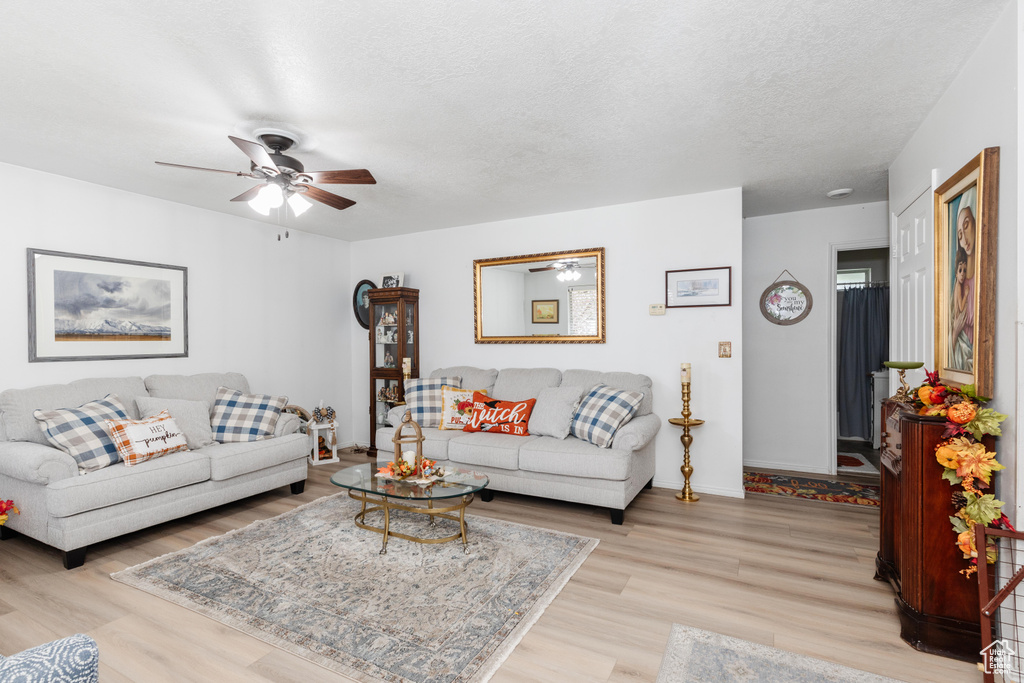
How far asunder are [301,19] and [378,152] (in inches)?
53.4

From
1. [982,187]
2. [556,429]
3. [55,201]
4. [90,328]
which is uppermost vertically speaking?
[55,201]

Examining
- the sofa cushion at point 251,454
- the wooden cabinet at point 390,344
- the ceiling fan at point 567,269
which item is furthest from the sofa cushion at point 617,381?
the sofa cushion at point 251,454

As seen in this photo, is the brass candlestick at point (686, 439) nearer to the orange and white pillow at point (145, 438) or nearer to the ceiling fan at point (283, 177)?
the ceiling fan at point (283, 177)

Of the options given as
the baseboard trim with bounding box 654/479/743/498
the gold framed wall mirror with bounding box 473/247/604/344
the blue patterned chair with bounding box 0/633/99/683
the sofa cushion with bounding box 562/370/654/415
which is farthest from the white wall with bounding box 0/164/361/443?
the baseboard trim with bounding box 654/479/743/498

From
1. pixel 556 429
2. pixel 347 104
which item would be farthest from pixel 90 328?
pixel 556 429

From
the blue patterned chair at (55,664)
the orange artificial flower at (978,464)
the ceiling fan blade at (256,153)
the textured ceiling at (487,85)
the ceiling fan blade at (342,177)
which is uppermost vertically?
the textured ceiling at (487,85)

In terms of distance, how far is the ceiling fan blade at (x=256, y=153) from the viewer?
2447 mm

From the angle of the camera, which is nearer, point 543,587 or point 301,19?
point 301,19

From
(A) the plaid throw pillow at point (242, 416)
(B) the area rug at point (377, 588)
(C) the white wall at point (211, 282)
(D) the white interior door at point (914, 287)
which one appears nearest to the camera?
(B) the area rug at point (377, 588)

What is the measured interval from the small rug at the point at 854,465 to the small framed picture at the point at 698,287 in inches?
91.0

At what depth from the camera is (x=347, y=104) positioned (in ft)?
8.36

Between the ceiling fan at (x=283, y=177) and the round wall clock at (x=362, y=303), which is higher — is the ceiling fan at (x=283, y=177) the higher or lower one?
the higher one

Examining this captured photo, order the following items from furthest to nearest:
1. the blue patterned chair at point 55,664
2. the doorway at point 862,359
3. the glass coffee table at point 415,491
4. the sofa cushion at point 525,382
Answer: the doorway at point 862,359 → the sofa cushion at point 525,382 → the glass coffee table at point 415,491 → the blue patterned chair at point 55,664

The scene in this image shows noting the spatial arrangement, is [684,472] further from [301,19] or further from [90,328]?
[90,328]
